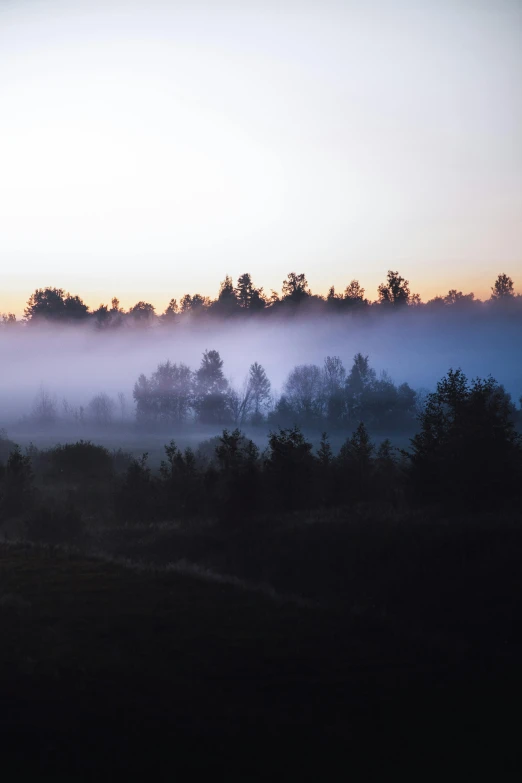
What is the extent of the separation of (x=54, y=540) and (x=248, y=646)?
33.2 m

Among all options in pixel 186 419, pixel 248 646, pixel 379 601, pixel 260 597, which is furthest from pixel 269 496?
pixel 186 419

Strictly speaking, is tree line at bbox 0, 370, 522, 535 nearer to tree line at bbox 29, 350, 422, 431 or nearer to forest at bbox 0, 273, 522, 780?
forest at bbox 0, 273, 522, 780

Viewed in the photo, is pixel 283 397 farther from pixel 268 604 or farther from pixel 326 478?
pixel 268 604

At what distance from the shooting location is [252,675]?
14141 millimetres

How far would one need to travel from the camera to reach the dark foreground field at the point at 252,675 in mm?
10250

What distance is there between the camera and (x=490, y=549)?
2716 cm

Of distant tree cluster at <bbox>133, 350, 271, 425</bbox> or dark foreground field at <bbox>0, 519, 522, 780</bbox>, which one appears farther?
distant tree cluster at <bbox>133, 350, 271, 425</bbox>

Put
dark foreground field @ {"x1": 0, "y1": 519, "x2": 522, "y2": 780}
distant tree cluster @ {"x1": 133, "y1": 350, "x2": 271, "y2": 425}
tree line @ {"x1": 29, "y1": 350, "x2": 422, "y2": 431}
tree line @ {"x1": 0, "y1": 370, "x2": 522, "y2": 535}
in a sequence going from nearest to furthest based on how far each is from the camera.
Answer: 1. dark foreground field @ {"x1": 0, "y1": 519, "x2": 522, "y2": 780}
2. tree line @ {"x1": 0, "y1": 370, "x2": 522, "y2": 535}
3. tree line @ {"x1": 29, "y1": 350, "x2": 422, "y2": 431}
4. distant tree cluster @ {"x1": 133, "y1": 350, "x2": 271, "y2": 425}

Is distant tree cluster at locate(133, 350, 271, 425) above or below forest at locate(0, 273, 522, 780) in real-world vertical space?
above

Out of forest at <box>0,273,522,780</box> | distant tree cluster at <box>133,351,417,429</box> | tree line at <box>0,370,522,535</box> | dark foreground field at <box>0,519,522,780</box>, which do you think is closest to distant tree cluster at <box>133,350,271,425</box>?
distant tree cluster at <box>133,351,417,429</box>

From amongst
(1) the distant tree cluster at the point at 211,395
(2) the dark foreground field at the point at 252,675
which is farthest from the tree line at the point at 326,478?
(1) the distant tree cluster at the point at 211,395

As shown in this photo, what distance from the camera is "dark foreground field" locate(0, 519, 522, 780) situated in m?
10.2

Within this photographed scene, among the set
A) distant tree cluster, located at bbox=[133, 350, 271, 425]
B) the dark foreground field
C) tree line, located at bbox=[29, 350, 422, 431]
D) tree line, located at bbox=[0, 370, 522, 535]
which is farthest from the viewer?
distant tree cluster, located at bbox=[133, 350, 271, 425]

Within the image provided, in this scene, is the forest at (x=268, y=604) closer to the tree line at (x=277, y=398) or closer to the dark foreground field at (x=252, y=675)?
the dark foreground field at (x=252, y=675)
